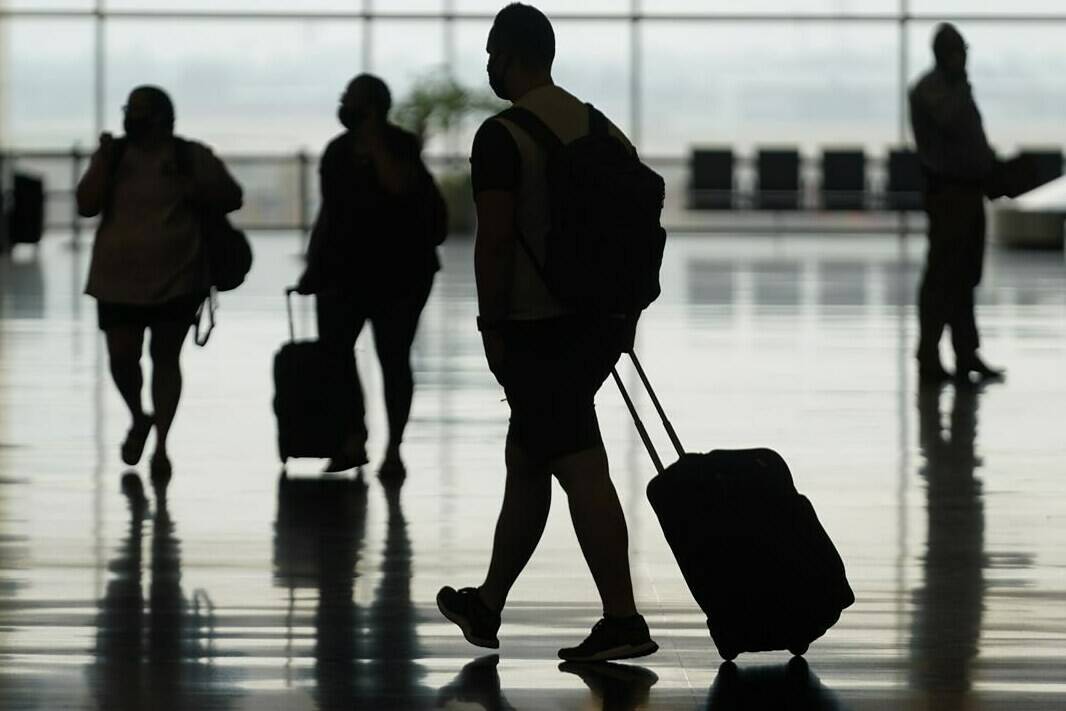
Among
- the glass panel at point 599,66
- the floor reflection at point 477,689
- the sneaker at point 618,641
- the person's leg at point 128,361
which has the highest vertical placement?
the glass panel at point 599,66

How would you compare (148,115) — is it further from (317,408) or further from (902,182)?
(902,182)

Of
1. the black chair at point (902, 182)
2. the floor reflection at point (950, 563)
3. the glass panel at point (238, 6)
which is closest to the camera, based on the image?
the floor reflection at point (950, 563)

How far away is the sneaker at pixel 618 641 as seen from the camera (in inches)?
175

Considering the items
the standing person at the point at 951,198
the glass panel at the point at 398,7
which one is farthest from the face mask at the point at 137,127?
the glass panel at the point at 398,7

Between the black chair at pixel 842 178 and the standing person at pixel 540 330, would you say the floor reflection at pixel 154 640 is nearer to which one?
the standing person at pixel 540 330

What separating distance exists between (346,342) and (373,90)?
876mm

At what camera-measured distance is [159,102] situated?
707 centimetres

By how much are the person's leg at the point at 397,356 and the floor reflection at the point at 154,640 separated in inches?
52.2

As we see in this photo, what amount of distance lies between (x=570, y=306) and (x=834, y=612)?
840 millimetres

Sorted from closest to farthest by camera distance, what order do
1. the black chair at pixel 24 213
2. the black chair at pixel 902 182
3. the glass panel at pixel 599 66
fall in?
the black chair at pixel 24 213 → the black chair at pixel 902 182 → the glass panel at pixel 599 66

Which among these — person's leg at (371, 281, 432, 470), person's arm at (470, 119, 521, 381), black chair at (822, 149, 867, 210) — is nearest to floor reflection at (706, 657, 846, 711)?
person's arm at (470, 119, 521, 381)

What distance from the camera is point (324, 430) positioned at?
23.9ft

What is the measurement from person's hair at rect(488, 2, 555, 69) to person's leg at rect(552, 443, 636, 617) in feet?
2.74

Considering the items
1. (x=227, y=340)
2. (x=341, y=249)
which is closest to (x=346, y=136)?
(x=341, y=249)
